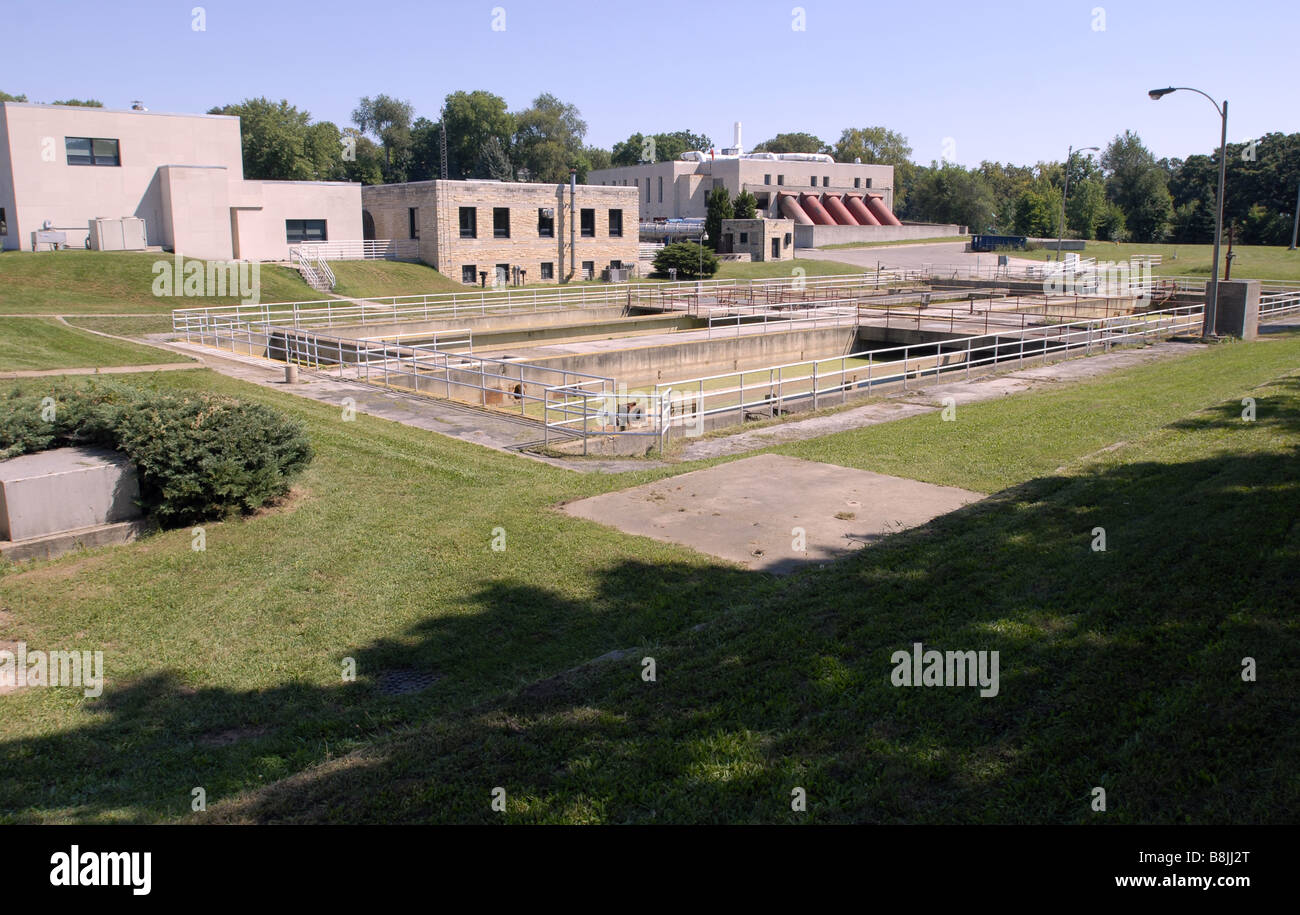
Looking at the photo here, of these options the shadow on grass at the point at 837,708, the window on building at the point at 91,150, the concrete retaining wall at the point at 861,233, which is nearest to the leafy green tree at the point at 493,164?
the concrete retaining wall at the point at 861,233

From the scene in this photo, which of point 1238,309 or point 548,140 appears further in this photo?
point 548,140

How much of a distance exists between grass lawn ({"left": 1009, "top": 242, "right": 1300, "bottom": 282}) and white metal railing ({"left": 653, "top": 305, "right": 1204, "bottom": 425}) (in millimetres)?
29045

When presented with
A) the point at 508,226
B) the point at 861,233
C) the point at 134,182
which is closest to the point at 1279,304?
the point at 508,226

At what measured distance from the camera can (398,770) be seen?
5762mm

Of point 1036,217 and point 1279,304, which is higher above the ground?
point 1036,217

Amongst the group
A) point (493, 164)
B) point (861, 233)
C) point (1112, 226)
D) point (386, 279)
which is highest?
point (493, 164)

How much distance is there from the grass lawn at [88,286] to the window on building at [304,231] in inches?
413

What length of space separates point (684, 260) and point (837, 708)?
55.6 m

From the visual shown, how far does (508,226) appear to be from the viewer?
59625 mm

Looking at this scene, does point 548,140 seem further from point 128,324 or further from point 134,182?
point 128,324

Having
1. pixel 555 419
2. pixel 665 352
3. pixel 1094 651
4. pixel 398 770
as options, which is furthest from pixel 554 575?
pixel 665 352

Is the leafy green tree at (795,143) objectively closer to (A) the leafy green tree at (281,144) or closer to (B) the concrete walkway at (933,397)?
(A) the leafy green tree at (281,144)

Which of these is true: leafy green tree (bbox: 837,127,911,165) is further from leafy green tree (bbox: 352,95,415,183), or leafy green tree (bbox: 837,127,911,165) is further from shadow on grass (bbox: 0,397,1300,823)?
shadow on grass (bbox: 0,397,1300,823)
